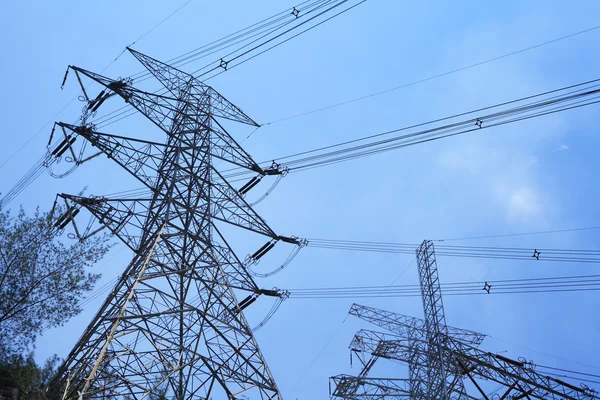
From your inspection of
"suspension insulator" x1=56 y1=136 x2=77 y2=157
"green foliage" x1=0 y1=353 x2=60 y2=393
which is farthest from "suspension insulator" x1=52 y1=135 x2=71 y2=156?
"green foliage" x1=0 y1=353 x2=60 y2=393

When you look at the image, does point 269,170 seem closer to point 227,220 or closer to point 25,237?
point 227,220

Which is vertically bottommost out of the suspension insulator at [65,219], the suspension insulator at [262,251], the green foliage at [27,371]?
the green foliage at [27,371]

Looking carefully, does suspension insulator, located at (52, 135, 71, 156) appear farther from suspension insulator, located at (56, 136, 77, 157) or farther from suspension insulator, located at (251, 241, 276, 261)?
suspension insulator, located at (251, 241, 276, 261)

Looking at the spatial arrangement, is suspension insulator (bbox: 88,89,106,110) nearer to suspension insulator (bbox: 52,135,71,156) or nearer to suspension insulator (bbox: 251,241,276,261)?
suspension insulator (bbox: 52,135,71,156)

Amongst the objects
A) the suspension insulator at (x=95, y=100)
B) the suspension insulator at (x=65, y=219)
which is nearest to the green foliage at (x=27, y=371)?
the suspension insulator at (x=65, y=219)

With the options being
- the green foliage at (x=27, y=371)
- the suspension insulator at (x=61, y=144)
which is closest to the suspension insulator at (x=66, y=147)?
the suspension insulator at (x=61, y=144)

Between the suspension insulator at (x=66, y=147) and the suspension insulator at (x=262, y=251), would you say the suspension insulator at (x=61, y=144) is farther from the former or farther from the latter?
the suspension insulator at (x=262, y=251)

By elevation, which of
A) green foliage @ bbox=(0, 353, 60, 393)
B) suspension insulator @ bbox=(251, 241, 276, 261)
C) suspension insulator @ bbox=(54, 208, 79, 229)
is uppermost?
suspension insulator @ bbox=(251, 241, 276, 261)

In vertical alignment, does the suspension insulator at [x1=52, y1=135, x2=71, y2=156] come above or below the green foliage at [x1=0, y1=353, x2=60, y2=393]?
above

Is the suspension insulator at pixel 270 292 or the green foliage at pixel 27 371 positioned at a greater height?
the suspension insulator at pixel 270 292

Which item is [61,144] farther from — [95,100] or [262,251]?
[262,251]

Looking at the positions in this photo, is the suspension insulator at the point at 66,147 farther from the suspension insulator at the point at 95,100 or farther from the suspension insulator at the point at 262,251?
the suspension insulator at the point at 262,251

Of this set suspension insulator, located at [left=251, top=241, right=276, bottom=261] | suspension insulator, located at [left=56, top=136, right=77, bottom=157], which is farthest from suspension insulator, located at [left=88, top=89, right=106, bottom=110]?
suspension insulator, located at [left=251, top=241, right=276, bottom=261]

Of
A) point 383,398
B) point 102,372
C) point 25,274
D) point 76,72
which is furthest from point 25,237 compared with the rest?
point 383,398
